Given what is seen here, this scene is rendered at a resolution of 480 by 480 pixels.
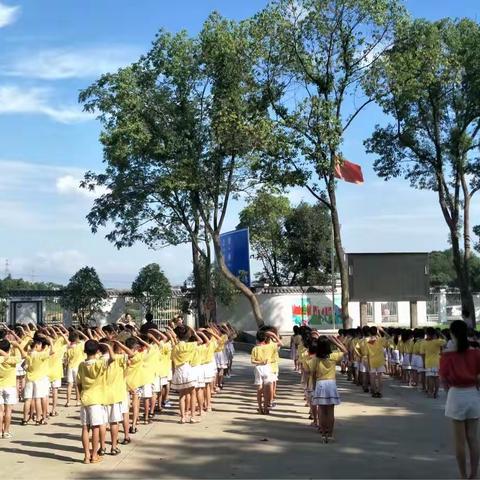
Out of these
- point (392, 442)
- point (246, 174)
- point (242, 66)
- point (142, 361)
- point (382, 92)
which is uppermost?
point (242, 66)

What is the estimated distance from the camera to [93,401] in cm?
719

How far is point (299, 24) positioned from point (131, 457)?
12120 mm

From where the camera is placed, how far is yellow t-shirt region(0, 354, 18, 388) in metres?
8.34

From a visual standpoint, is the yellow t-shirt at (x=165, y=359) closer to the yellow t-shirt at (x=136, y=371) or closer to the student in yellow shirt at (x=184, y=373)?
the student in yellow shirt at (x=184, y=373)

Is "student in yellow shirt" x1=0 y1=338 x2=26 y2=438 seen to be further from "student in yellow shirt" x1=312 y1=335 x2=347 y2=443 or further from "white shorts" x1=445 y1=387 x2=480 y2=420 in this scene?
"white shorts" x1=445 y1=387 x2=480 y2=420

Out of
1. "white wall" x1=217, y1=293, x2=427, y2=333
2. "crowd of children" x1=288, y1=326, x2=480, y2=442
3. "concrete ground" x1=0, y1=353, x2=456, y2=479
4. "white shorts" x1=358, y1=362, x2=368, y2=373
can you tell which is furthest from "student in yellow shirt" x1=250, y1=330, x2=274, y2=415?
"white wall" x1=217, y1=293, x2=427, y2=333

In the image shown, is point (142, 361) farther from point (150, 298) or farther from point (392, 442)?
point (150, 298)

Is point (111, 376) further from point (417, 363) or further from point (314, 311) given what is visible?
point (314, 311)

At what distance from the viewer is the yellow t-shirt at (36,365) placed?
A: 9.45 m

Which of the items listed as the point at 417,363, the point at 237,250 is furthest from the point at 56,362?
the point at 237,250

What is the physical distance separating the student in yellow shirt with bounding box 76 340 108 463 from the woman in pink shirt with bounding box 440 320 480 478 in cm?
364

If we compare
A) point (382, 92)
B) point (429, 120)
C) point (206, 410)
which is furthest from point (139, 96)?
point (206, 410)

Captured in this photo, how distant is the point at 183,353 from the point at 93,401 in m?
2.45

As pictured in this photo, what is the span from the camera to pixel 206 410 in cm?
1070
